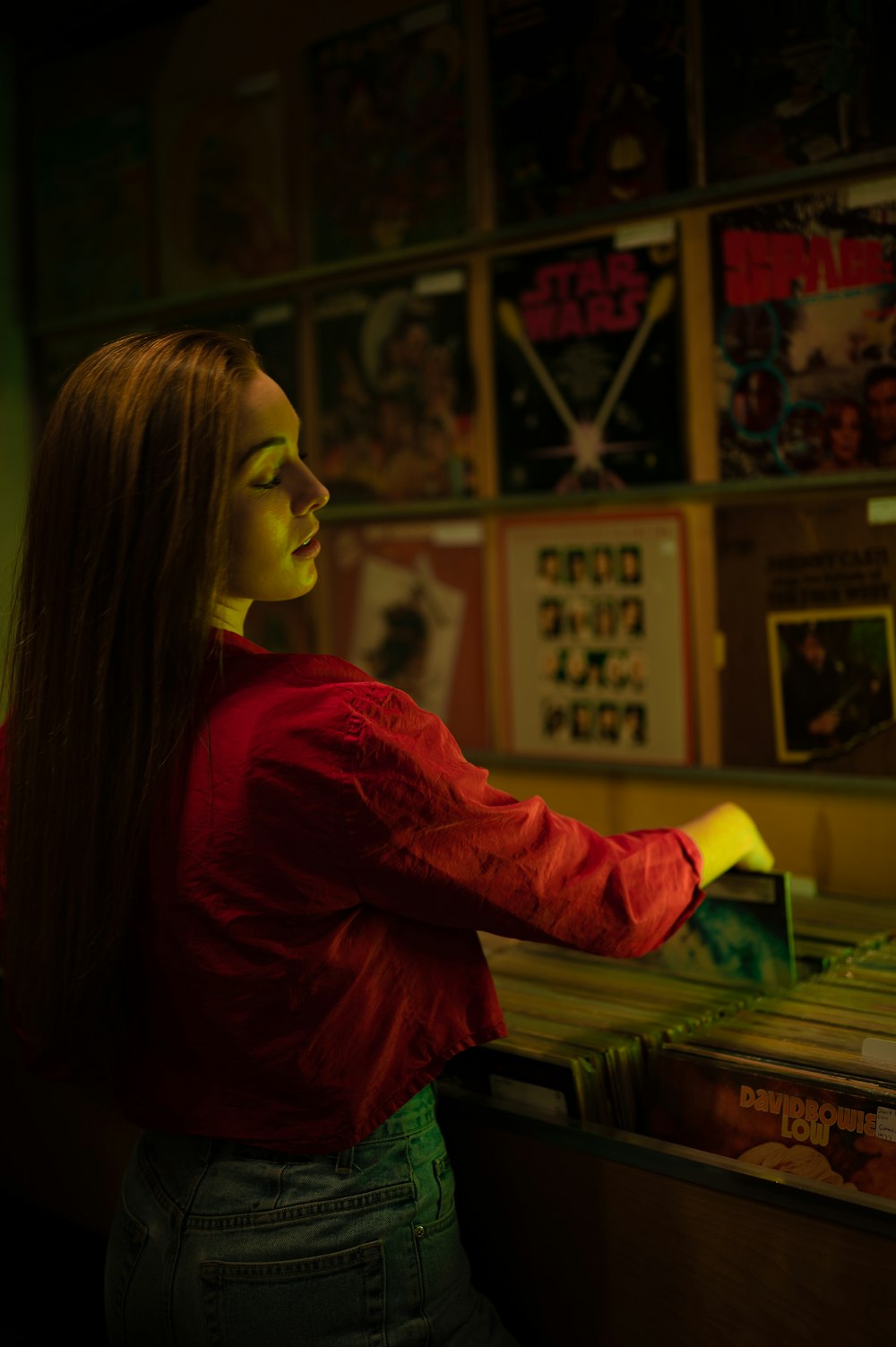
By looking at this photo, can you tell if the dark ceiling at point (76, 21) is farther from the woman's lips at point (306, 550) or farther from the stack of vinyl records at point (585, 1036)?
the stack of vinyl records at point (585, 1036)

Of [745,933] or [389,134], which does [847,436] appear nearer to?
[745,933]

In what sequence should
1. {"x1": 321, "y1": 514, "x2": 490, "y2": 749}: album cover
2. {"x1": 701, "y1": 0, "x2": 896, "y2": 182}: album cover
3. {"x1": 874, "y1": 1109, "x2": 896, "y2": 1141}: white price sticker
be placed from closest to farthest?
1. {"x1": 874, "y1": 1109, "x2": 896, "y2": 1141}: white price sticker
2. {"x1": 701, "y1": 0, "x2": 896, "y2": 182}: album cover
3. {"x1": 321, "y1": 514, "x2": 490, "y2": 749}: album cover

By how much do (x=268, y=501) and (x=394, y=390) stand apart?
61.9 inches

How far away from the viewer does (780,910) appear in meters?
1.69

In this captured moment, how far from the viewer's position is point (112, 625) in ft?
3.90

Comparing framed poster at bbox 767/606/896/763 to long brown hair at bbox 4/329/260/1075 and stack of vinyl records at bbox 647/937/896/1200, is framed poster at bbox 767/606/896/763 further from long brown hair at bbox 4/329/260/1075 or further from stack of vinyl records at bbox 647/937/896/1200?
long brown hair at bbox 4/329/260/1075

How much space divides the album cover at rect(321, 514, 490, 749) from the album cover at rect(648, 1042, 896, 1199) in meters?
1.27

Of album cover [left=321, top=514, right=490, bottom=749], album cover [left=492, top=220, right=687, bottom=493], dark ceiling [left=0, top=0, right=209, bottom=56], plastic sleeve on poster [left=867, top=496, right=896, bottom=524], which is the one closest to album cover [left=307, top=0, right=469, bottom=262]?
album cover [left=492, top=220, right=687, bottom=493]

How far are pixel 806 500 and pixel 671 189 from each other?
0.62m

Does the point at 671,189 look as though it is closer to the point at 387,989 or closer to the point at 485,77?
the point at 485,77

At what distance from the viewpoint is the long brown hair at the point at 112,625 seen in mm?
1186

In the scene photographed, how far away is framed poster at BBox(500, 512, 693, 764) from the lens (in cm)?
244

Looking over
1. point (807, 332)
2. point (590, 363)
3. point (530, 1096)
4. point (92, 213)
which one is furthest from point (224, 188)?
point (530, 1096)

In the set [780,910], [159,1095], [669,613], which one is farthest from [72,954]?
[669,613]
